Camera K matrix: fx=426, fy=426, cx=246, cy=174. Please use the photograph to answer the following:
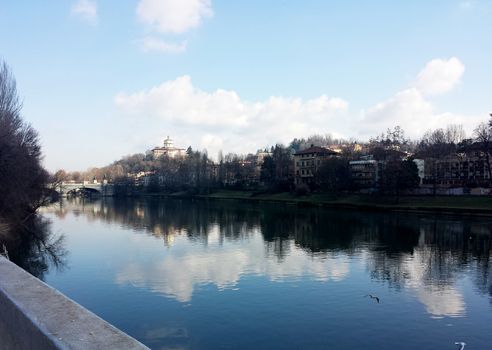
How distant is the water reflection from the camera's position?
16.6 metres

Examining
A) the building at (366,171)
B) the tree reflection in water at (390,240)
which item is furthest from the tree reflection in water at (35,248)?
the building at (366,171)

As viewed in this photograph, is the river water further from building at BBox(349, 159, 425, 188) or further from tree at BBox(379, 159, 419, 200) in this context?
building at BBox(349, 159, 425, 188)

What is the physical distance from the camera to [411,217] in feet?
136

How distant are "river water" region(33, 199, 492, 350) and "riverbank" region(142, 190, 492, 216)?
12375mm

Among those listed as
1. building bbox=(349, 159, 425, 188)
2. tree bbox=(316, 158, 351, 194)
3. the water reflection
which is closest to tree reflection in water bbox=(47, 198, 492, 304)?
the water reflection

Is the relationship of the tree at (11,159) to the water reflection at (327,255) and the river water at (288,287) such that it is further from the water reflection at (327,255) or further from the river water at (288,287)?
the water reflection at (327,255)

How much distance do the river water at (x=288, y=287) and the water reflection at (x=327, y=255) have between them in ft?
0.21

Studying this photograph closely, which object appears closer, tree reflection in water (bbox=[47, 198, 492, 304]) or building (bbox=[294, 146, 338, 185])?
tree reflection in water (bbox=[47, 198, 492, 304])

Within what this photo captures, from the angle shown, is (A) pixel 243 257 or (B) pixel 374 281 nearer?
(B) pixel 374 281

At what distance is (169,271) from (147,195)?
85.9m

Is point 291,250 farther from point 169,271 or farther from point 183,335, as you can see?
point 183,335

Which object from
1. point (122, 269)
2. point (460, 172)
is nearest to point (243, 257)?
point (122, 269)

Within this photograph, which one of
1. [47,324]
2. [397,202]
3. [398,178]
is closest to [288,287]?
[47,324]

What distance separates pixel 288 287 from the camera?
16000 millimetres
